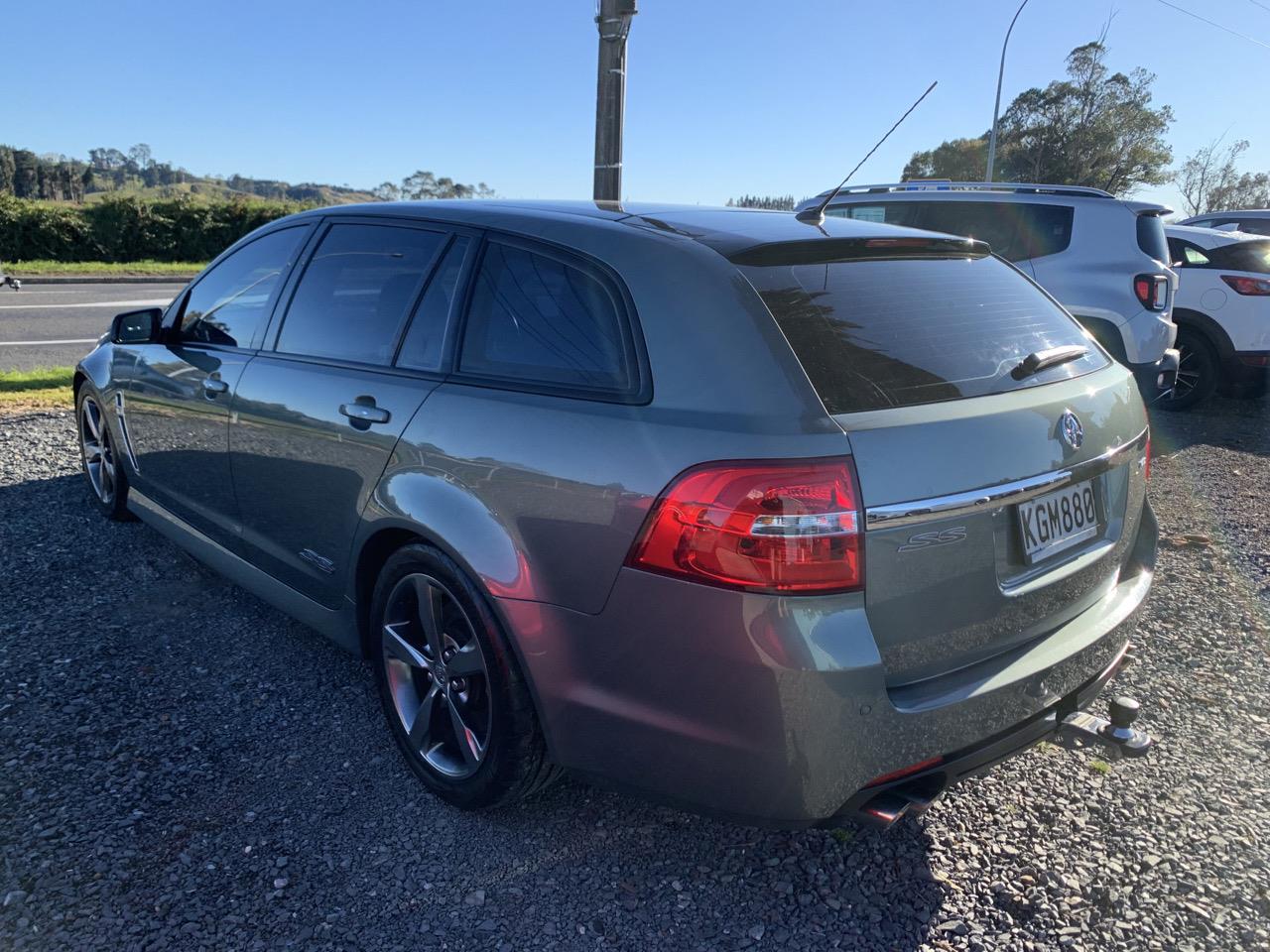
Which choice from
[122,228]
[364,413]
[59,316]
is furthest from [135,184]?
[364,413]

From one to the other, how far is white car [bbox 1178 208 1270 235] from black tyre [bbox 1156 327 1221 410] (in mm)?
4363

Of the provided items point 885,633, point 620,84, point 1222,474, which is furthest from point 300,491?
point 1222,474

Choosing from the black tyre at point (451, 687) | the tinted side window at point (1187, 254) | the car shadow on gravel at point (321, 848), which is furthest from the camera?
the tinted side window at point (1187, 254)

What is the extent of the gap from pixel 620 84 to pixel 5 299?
47.5ft

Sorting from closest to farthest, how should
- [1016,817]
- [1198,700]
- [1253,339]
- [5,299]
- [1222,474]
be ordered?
[1016,817] → [1198,700] → [1222,474] → [1253,339] → [5,299]

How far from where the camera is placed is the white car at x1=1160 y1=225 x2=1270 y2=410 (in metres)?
8.20

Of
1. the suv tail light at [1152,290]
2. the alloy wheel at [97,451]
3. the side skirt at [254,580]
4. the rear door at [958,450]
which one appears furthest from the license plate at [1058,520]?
the suv tail light at [1152,290]

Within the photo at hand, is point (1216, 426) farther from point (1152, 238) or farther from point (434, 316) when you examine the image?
point (434, 316)

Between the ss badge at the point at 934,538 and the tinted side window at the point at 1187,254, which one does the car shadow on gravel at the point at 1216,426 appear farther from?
the ss badge at the point at 934,538

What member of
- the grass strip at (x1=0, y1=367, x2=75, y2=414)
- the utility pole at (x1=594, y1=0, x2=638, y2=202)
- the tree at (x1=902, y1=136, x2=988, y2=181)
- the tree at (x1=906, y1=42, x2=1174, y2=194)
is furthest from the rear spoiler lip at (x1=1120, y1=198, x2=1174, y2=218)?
the tree at (x1=902, y1=136, x2=988, y2=181)

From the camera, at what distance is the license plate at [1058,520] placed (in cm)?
215

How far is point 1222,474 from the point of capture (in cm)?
639

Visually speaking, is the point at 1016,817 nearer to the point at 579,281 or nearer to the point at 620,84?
the point at 579,281

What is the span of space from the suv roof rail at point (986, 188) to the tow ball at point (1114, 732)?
576 cm
